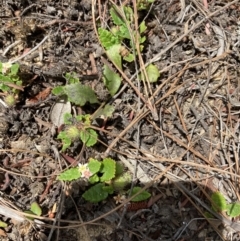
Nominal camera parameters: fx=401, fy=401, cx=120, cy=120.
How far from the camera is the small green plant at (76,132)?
2.04 metres

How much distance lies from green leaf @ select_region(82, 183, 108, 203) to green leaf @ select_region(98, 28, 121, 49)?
767 mm

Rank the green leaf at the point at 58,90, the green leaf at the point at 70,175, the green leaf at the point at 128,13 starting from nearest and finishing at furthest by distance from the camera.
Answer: the green leaf at the point at 70,175
the green leaf at the point at 58,90
the green leaf at the point at 128,13

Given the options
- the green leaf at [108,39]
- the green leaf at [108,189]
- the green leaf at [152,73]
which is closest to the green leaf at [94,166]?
the green leaf at [108,189]

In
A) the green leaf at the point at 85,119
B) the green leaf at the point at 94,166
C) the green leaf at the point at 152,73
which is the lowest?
the green leaf at the point at 94,166

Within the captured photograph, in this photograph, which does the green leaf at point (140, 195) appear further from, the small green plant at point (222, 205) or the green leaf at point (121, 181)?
the small green plant at point (222, 205)

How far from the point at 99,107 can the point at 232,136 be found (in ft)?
2.41

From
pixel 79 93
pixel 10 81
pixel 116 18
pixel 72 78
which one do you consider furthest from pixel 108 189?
pixel 116 18

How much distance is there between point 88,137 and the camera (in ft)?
6.71

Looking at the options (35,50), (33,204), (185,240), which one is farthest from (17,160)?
(185,240)

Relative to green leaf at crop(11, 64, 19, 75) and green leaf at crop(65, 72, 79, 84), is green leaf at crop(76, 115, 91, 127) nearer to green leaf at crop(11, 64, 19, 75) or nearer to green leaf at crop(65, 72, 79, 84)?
green leaf at crop(65, 72, 79, 84)

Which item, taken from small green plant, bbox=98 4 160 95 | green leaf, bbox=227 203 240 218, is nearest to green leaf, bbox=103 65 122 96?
small green plant, bbox=98 4 160 95

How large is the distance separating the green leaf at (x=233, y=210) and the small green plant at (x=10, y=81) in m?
1.26

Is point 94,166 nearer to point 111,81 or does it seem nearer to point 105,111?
point 105,111

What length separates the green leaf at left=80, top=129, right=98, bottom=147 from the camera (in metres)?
2.04
